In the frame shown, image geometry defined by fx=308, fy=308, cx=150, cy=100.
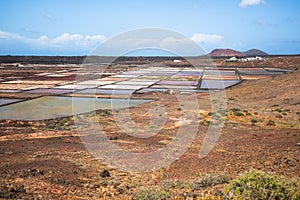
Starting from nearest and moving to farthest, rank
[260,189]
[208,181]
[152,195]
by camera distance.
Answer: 1. [260,189]
2. [152,195]
3. [208,181]

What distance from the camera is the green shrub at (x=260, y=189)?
266 inches

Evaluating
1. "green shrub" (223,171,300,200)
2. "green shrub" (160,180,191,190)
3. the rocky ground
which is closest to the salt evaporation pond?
the rocky ground

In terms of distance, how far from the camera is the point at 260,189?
689 cm

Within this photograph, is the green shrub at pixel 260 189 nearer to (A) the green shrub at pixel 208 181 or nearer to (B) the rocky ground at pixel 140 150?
(B) the rocky ground at pixel 140 150

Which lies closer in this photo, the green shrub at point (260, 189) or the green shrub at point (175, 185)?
the green shrub at point (260, 189)

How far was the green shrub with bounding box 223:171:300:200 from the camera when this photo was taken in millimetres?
6762

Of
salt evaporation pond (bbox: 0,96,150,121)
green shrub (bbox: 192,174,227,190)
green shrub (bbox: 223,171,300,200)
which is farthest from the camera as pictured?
salt evaporation pond (bbox: 0,96,150,121)

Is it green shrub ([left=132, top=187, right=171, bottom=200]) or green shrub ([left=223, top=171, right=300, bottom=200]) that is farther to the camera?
green shrub ([left=132, top=187, right=171, bottom=200])

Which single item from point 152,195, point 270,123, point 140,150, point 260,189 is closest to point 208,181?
point 152,195

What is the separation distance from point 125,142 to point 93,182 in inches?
253

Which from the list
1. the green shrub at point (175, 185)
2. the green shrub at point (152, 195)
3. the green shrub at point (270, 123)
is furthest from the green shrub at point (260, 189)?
the green shrub at point (270, 123)

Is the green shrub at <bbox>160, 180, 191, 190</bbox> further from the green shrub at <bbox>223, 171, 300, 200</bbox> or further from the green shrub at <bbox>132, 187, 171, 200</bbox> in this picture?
the green shrub at <bbox>223, 171, 300, 200</bbox>

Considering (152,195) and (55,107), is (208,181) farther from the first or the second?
(55,107)

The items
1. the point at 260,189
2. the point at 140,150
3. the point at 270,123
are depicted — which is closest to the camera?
the point at 260,189
